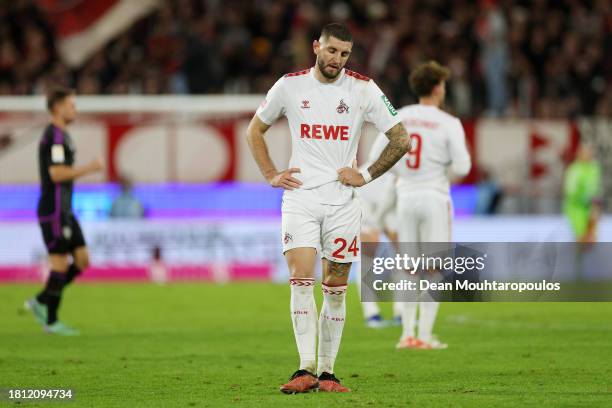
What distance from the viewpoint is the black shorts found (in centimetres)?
1327

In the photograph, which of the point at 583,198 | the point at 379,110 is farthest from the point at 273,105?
the point at 583,198

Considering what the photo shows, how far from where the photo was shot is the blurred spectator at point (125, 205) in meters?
22.3

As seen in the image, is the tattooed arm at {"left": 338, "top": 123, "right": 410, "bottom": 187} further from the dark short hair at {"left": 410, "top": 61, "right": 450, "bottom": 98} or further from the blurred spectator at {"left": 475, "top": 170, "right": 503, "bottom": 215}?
the blurred spectator at {"left": 475, "top": 170, "right": 503, "bottom": 215}

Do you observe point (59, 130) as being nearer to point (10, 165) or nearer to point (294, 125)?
point (294, 125)

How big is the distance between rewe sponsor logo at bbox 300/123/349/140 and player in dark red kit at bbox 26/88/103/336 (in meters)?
5.04

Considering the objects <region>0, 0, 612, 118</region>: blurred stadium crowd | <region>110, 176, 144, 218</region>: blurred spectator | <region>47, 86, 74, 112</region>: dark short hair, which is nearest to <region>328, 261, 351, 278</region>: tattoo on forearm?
<region>47, 86, 74, 112</region>: dark short hair

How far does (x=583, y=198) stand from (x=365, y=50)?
5.67 metres

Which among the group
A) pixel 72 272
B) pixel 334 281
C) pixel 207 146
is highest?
pixel 207 146

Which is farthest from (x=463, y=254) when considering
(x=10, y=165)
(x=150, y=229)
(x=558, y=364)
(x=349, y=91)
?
(x=10, y=165)

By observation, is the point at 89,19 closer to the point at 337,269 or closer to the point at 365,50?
the point at 365,50

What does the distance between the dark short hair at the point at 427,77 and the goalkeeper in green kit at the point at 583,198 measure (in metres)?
10.2

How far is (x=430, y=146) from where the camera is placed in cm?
1165

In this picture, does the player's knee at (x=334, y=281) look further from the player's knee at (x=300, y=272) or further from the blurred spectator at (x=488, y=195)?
the blurred spectator at (x=488, y=195)

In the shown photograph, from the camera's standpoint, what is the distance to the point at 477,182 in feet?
77.7
